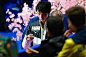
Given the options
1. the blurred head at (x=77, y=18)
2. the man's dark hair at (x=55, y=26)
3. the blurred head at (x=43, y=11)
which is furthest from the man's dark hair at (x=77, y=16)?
the blurred head at (x=43, y=11)

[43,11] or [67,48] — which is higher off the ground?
[43,11]

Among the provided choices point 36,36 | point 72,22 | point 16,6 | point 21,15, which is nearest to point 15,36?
point 21,15

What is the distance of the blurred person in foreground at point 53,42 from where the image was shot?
93 cm

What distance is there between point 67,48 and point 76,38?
0.32ft

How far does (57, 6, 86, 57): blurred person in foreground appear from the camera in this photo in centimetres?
87

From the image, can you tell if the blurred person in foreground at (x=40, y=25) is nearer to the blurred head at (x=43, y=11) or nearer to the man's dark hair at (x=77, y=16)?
the blurred head at (x=43, y=11)

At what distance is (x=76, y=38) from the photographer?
34.1 inches

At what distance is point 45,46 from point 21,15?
2.31 metres

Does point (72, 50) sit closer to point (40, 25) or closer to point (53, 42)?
point (53, 42)

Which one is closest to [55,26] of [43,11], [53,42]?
[53,42]

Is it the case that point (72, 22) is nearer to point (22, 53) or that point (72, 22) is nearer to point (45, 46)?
point (45, 46)

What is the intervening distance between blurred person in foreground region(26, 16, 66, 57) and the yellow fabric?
0.05m

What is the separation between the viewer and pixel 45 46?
942 mm

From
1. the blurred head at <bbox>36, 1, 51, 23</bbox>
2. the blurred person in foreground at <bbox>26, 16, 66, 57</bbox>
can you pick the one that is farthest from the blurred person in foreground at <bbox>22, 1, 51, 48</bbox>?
the blurred person in foreground at <bbox>26, 16, 66, 57</bbox>
